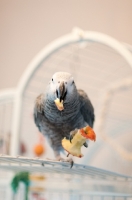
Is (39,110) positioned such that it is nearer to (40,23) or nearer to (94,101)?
(94,101)

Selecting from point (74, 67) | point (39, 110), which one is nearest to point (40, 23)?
point (74, 67)

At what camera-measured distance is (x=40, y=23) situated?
1743 mm

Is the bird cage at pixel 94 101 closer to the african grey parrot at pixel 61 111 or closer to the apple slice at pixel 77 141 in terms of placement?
the african grey parrot at pixel 61 111

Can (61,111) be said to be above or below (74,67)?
below

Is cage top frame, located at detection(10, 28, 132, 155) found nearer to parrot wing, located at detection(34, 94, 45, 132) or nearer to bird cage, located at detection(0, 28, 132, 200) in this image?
bird cage, located at detection(0, 28, 132, 200)

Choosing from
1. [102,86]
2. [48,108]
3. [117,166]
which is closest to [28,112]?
[102,86]

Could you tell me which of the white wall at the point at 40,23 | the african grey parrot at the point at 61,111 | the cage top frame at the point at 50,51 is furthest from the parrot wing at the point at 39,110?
the white wall at the point at 40,23

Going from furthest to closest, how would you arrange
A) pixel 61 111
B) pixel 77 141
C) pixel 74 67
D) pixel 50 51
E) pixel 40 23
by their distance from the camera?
pixel 40 23 < pixel 74 67 < pixel 50 51 < pixel 61 111 < pixel 77 141

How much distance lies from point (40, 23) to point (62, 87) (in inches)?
44.4

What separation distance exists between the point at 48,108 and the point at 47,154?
Result: 757mm

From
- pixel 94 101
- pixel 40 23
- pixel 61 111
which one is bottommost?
pixel 61 111

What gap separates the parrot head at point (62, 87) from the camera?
705 millimetres

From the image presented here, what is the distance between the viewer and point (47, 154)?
153 centimetres

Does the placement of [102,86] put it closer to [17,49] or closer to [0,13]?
[17,49]
